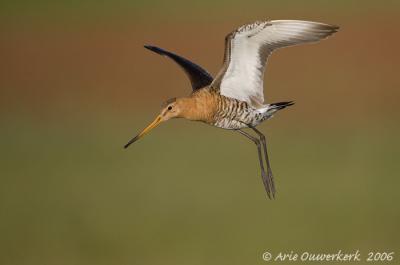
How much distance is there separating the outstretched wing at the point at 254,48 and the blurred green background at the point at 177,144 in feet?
6.75

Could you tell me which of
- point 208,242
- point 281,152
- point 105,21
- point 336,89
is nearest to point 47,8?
point 105,21

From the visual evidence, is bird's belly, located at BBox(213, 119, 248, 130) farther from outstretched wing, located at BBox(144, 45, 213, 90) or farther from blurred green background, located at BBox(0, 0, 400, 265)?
blurred green background, located at BBox(0, 0, 400, 265)

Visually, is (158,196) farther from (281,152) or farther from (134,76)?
(134,76)

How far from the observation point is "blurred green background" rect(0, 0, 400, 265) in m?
12.0

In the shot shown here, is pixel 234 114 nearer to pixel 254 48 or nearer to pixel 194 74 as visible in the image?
pixel 254 48

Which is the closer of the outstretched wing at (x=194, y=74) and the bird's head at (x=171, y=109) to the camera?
the bird's head at (x=171, y=109)

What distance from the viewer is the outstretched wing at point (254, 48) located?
895 cm

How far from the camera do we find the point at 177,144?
16.8 metres

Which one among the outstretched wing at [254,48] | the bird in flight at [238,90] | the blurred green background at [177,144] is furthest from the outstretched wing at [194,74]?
the blurred green background at [177,144]

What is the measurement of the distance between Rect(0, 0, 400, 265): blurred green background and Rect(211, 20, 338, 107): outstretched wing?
2058 mm

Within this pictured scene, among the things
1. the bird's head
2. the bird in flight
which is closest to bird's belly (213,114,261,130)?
the bird in flight

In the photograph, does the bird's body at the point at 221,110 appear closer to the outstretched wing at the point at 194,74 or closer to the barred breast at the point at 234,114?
the barred breast at the point at 234,114

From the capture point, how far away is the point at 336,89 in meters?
19.3

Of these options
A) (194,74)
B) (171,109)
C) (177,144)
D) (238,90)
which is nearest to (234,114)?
(238,90)
